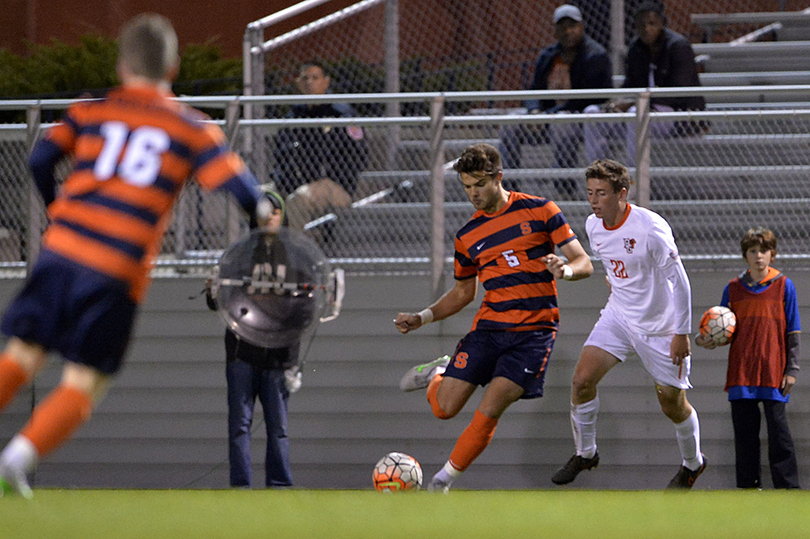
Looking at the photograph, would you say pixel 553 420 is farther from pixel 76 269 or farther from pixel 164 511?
pixel 76 269

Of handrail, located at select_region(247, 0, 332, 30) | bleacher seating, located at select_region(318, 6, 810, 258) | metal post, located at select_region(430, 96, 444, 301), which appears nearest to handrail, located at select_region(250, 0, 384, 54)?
handrail, located at select_region(247, 0, 332, 30)

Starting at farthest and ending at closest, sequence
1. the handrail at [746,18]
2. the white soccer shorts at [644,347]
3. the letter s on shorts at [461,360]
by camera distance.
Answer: the handrail at [746,18]
the white soccer shorts at [644,347]
the letter s on shorts at [461,360]

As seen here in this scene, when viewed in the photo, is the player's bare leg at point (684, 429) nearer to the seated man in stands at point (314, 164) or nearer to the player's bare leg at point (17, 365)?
the seated man in stands at point (314, 164)

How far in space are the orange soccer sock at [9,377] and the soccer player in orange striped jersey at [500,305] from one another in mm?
3219

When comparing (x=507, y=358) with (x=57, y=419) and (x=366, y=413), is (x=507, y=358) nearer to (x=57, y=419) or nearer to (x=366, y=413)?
(x=366, y=413)

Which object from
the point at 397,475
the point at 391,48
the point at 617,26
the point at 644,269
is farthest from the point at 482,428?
the point at 617,26

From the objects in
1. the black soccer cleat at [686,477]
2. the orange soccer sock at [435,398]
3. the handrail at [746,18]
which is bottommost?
the black soccer cleat at [686,477]

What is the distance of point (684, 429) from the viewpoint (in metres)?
7.31

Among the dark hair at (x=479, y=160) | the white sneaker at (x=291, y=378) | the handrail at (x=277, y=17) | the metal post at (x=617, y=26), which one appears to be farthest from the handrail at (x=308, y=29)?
the dark hair at (x=479, y=160)

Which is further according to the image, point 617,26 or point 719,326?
point 617,26

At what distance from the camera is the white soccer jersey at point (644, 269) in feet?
22.7

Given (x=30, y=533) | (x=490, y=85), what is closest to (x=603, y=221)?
(x=30, y=533)

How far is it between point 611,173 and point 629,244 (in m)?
0.48

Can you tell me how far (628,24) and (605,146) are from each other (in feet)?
15.0
